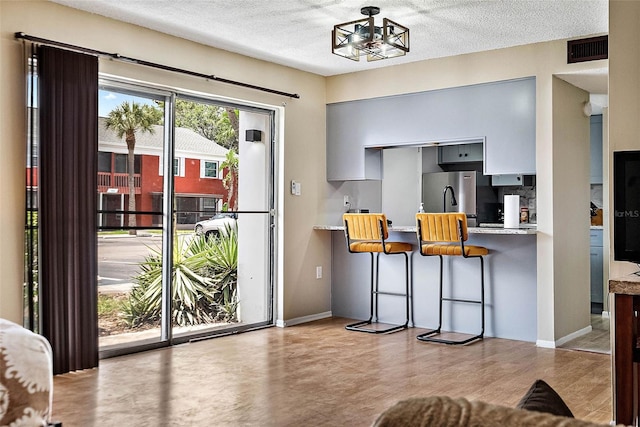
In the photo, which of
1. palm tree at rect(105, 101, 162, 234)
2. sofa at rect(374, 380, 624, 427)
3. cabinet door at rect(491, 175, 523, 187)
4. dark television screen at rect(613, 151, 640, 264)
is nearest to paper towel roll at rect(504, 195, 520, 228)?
cabinet door at rect(491, 175, 523, 187)

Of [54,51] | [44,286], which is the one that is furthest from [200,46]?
[44,286]

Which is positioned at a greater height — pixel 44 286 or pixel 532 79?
pixel 532 79

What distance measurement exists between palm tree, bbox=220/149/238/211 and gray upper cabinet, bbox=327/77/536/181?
1213 millimetres

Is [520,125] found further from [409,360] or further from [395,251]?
[409,360]

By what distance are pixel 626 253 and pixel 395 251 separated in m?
3.02

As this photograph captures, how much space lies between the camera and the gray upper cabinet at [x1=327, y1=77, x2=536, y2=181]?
534 cm

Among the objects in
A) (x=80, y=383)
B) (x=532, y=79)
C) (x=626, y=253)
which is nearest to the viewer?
(x=626, y=253)

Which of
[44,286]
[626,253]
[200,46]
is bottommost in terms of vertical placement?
[44,286]

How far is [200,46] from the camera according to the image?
17.4 feet

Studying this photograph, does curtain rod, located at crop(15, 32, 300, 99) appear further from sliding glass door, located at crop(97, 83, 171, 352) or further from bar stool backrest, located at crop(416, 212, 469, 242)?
bar stool backrest, located at crop(416, 212, 469, 242)

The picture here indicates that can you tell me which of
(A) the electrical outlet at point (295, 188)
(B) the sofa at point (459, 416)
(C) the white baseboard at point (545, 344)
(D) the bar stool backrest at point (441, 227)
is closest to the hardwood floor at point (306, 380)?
(C) the white baseboard at point (545, 344)

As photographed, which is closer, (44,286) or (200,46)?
(44,286)

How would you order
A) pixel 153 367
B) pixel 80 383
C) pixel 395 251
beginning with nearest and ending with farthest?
pixel 80 383 < pixel 153 367 < pixel 395 251

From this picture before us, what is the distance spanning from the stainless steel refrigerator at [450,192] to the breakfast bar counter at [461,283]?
1490 millimetres
